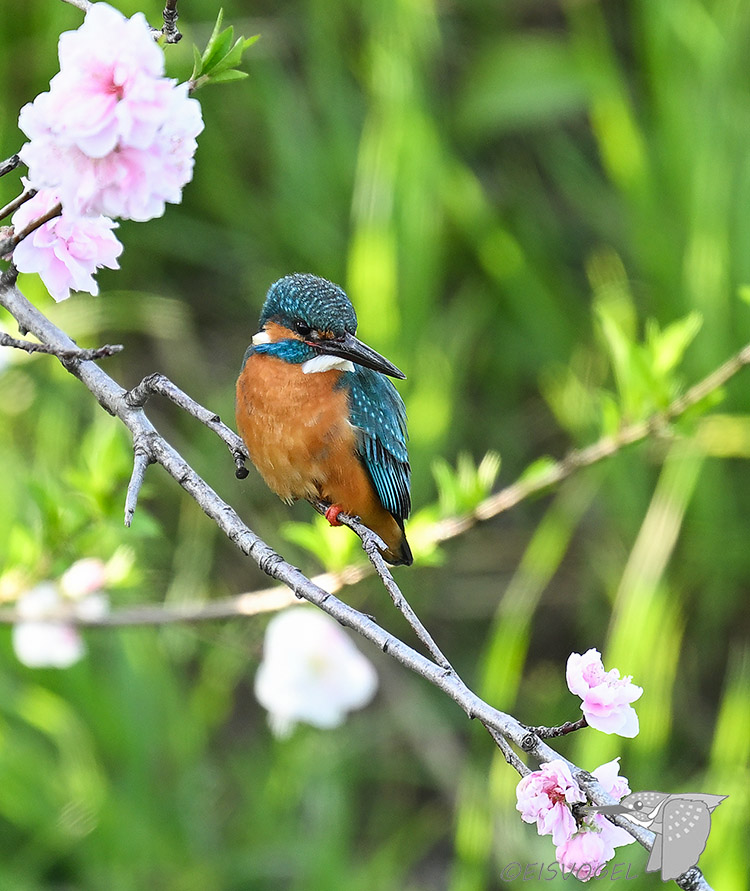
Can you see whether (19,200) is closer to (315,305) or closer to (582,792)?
(315,305)

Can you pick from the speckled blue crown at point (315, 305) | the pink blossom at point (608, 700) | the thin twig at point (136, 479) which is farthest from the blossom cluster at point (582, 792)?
the speckled blue crown at point (315, 305)

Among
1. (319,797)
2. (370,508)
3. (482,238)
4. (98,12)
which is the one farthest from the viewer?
(482,238)

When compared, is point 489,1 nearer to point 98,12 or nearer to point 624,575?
point 624,575

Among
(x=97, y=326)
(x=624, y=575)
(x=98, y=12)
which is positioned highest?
(x=97, y=326)

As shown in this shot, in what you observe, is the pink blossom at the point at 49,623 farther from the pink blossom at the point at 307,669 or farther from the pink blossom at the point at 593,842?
the pink blossom at the point at 593,842

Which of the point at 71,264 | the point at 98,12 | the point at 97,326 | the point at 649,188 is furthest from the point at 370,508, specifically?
the point at 649,188

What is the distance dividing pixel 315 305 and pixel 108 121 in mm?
788

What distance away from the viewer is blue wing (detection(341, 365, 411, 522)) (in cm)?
188

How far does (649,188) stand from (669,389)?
1.80 metres

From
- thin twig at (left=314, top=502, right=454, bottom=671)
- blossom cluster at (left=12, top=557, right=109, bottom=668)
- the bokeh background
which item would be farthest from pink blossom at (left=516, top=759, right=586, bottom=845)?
the bokeh background

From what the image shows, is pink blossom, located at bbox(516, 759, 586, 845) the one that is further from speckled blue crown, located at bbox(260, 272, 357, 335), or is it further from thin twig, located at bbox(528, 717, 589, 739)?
speckled blue crown, located at bbox(260, 272, 357, 335)

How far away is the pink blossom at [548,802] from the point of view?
997 mm

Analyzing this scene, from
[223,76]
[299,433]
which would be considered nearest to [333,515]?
A: [299,433]

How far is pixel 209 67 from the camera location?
46.9 inches
